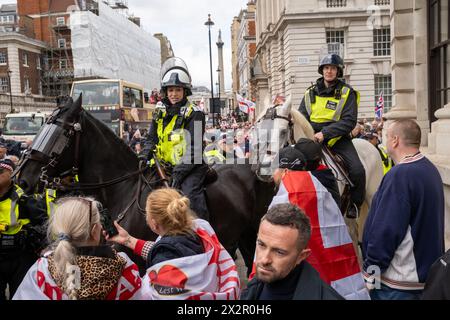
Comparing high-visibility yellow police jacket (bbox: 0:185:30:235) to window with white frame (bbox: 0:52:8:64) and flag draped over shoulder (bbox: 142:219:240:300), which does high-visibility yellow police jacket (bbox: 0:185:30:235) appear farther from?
window with white frame (bbox: 0:52:8:64)

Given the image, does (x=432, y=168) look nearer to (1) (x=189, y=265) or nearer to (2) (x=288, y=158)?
(2) (x=288, y=158)

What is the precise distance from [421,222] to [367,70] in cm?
3211

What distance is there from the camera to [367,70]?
3306 cm

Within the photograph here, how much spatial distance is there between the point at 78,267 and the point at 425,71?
8144 mm

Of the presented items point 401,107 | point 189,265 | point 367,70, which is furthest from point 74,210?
point 367,70

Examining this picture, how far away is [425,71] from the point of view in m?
A: 8.58

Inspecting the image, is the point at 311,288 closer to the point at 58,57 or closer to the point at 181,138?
the point at 181,138

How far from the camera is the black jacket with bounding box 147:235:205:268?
104 inches

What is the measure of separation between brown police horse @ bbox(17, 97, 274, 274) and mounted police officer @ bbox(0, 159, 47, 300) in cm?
30

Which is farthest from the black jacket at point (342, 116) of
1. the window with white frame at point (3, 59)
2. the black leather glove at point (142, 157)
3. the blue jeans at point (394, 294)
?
the window with white frame at point (3, 59)

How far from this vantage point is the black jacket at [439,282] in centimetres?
204

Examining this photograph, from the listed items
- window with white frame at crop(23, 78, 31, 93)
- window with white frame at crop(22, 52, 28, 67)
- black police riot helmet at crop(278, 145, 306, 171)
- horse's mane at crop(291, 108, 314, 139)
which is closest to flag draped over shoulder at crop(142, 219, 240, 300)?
black police riot helmet at crop(278, 145, 306, 171)

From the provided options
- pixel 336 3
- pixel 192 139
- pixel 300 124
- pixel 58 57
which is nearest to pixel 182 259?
pixel 192 139

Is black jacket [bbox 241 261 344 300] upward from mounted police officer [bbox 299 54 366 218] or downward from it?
downward
